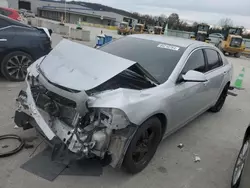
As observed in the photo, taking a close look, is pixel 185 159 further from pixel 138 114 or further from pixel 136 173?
pixel 138 114

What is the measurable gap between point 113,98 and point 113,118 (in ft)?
0.77

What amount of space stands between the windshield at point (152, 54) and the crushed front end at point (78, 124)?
42.1 inches

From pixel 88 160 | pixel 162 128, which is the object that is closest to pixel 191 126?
pixel 162 128

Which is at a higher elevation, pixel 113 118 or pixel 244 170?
pixel 113 118

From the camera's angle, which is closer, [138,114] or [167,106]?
[138,114]

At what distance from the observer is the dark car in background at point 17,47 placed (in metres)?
5.73

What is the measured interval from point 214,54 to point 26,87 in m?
3.56

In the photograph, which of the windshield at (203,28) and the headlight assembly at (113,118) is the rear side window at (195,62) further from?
the windshield at (203,28)

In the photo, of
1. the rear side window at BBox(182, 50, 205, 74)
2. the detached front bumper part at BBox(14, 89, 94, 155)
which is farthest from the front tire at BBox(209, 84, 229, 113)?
the detached front bumper part at BBox(14, 89, 94, 155)

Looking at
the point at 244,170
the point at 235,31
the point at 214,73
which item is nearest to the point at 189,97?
the point at 214,73

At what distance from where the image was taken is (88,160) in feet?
10.4

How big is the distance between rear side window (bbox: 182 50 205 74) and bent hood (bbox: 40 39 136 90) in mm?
1096

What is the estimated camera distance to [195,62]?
3936mm

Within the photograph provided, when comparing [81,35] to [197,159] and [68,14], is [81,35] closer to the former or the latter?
[197,159]
